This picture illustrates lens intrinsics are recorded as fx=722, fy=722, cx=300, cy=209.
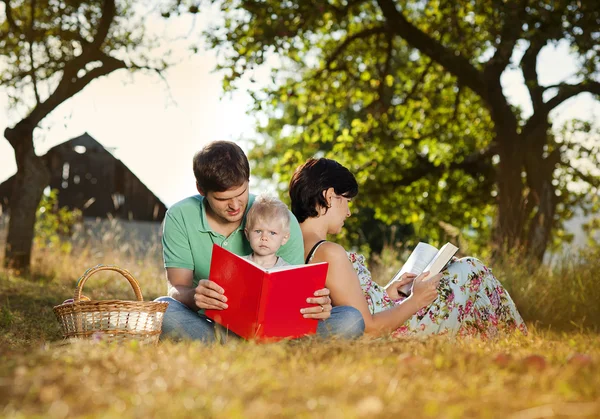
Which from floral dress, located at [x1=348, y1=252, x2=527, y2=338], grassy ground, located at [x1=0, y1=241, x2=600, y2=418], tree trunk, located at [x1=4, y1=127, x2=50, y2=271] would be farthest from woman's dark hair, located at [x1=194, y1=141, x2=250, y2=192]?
tree trunk, located at [x1=4, y1=127, x2=50, y2=271]

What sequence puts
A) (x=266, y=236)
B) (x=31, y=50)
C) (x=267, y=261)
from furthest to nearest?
(x=31, y=50) → (x=267, y=261) → (x=266, y=236)

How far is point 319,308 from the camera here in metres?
3.83

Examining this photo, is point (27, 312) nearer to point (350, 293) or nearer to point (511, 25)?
point (350, 293)

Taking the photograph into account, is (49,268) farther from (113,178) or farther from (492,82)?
(113,178)

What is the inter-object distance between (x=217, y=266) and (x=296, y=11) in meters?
7.83

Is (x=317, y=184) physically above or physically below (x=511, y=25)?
below

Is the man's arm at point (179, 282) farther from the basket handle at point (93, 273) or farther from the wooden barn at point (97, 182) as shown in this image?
the wooden barn at point (97, 182)

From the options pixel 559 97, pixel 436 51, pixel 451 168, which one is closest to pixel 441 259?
pixel 436 51

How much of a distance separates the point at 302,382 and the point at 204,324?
2.06 meters

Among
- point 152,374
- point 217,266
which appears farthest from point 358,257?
point 152,374

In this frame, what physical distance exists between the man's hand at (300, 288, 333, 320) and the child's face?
0.49 metres

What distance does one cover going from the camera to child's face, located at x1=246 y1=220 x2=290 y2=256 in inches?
163

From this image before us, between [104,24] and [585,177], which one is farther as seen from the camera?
[585,177]

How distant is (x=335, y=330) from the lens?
4.05m
